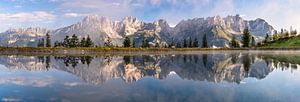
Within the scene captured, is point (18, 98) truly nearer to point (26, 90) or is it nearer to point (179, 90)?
point (26, 90)

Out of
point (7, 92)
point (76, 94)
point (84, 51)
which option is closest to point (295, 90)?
point (76, 94)

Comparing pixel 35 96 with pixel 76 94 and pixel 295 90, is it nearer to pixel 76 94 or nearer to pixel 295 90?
pixel 76 94

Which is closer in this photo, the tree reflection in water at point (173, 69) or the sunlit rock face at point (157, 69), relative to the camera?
the sunlit rock face at point (157, 69)

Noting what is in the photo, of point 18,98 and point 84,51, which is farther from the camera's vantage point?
point 84,51

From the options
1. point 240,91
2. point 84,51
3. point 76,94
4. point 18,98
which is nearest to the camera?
point 18,98

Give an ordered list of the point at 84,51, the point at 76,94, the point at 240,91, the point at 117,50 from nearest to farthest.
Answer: the point at 76,94 → the point at 240,91 → the point at 84,51 → the point at 117,50

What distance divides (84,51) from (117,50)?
52.8 feet

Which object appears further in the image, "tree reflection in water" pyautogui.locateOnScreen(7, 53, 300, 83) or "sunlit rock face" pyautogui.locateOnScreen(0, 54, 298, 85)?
"tree reflection in water" pyautogui.locateOnScreen(7, 53, 300, 83)

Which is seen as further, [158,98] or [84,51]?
[84,51]

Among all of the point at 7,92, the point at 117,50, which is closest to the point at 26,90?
the point at 7,92

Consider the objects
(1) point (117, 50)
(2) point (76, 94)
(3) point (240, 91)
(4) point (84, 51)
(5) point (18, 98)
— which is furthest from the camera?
(1) point (117, 50)

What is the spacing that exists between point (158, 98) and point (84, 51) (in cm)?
12302

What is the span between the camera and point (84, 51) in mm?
141000

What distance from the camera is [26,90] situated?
2486cm
